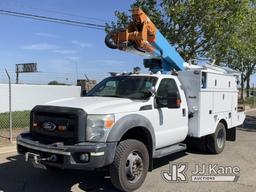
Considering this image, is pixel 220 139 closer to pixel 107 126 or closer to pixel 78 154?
pixel 107 126

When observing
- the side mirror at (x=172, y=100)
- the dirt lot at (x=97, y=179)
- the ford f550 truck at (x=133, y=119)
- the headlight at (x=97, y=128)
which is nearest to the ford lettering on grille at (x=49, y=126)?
the ford f550 truck at (x=133, y=119)

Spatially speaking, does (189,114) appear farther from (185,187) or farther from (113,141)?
(113,141)

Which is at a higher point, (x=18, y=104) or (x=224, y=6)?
(x=224, y=6)

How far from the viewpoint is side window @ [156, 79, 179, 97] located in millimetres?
7273

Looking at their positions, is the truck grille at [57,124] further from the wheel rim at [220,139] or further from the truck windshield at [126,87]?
the wheel rim at [220,139]

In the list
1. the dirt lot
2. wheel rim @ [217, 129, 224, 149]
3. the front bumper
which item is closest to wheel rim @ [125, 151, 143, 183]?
the dirt lot

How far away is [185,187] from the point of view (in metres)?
6.44

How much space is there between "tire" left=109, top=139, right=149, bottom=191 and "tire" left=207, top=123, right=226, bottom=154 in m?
3.18

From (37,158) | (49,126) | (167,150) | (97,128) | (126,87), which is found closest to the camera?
(97,128)

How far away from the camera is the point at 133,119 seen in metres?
6.13

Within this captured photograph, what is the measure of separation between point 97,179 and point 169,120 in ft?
5.96

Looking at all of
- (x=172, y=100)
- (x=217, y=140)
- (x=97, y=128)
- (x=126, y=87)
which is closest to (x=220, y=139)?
(x=217, y=140)

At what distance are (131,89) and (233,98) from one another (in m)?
4.10

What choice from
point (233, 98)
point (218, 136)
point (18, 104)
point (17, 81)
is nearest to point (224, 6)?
point (233, 98)
